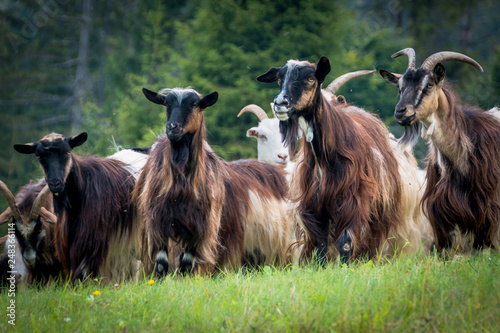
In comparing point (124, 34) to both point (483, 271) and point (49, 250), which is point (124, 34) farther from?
point (483, 271)

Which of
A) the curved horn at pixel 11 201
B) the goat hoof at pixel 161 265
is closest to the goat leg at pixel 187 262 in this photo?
the goat hoof at pixel 161 265

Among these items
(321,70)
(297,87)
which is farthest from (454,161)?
(297,87)

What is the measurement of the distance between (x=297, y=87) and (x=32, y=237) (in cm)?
452

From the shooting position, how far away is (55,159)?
7.60 m

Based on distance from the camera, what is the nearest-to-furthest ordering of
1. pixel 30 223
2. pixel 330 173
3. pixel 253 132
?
pixel 330 173, pixel 30 223, pixel 253 132

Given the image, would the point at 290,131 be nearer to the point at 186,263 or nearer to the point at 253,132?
the point at 186,263

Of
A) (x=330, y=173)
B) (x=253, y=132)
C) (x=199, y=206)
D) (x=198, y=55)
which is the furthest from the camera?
(x=198, y=55)

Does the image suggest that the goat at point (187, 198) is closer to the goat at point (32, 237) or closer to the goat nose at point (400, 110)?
the goat at point (32, 237)

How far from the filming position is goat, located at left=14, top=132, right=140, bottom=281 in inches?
304

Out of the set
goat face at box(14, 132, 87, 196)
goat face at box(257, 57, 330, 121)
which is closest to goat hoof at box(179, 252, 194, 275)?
goat face at box(14, 132, 87, 196)

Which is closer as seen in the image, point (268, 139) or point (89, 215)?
point (89, 215)

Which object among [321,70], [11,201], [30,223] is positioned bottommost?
[30,223]

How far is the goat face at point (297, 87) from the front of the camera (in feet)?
22.2

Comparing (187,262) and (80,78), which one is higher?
(80,78)
